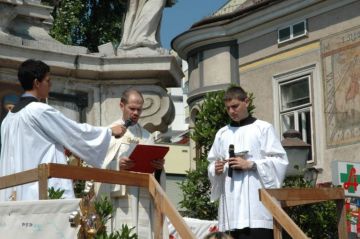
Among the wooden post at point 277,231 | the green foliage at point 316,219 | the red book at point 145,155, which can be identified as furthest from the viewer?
the green foliage at point 316,219

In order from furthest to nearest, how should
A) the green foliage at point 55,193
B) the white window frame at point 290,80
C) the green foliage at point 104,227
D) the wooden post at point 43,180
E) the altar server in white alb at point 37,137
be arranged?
1. the white window frame at point 290,80
2. the altar server in white alb at point 37,137
3. the green foliage at point 55,193
4. the green foliage at point 104,227
5. the wooden post at point 43,180

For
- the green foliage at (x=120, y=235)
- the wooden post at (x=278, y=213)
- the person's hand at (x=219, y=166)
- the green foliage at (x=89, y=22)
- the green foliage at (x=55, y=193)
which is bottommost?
the green foliage at (x=120, y=235)

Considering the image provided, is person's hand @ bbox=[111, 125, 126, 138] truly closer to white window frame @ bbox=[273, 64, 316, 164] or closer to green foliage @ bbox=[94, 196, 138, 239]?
green foliage @ bbox=[94, 196, 138, 239]

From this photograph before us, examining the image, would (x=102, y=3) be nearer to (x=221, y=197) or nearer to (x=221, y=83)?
(x=221, y=83)

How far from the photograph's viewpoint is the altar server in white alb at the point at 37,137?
272 inches

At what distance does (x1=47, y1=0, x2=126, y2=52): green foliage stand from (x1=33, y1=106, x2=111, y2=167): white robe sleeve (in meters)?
19.0

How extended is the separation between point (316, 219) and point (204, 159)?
568 centimetres

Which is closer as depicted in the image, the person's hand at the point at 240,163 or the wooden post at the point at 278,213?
the wooden post at the point at 278,213

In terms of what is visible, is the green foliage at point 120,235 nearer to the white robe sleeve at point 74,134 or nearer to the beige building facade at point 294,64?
the white robe sleeve at point 74,134

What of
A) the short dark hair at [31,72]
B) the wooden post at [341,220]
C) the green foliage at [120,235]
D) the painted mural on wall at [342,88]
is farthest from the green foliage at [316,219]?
the painted mural on wall at [342,88]

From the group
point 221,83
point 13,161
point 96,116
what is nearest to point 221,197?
point 13,161

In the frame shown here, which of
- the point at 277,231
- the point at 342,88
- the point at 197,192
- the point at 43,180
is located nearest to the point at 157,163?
the point at 277,231

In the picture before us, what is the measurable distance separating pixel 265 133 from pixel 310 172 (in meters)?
5.09

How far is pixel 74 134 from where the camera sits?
696 centimetres
